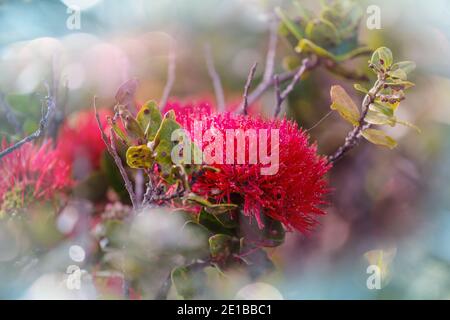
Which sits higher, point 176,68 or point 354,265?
point 176,68

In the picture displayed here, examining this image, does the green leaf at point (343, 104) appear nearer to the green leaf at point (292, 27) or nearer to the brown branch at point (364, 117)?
the brown branch at point (364, 117)

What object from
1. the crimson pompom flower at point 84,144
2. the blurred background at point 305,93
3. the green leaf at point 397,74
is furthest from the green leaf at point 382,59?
the crimson pompom flower at point 84,144

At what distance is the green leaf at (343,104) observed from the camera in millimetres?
383

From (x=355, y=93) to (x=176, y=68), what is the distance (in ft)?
0.68

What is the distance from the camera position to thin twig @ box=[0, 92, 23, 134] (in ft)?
1.62

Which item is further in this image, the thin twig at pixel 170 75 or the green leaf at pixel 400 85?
the thin twig at pixel 170 75

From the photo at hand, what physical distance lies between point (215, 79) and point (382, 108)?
244mm

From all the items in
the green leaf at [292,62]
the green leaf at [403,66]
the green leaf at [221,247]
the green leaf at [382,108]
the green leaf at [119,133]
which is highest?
the green leaf at [292,62]

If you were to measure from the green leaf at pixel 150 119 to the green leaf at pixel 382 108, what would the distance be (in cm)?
16

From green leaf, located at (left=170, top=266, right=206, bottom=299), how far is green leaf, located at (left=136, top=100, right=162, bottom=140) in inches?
5.0

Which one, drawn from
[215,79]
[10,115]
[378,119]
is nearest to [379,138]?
[378,119]

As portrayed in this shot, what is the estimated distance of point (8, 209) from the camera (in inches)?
17.4
